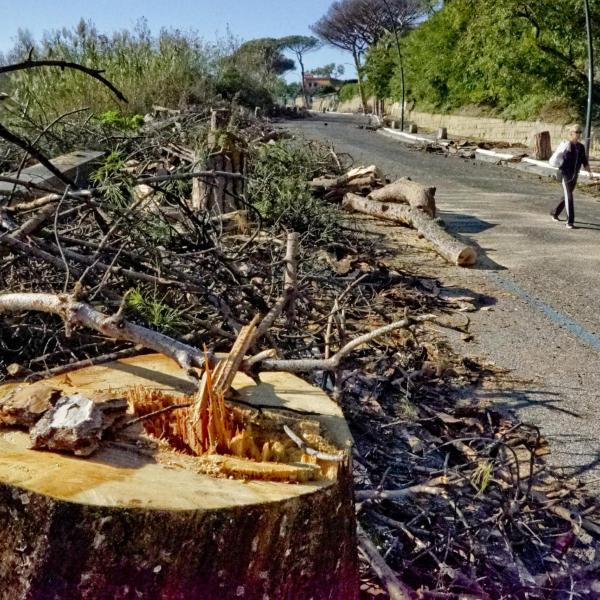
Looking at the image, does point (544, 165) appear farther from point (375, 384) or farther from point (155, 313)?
point (155, 313)

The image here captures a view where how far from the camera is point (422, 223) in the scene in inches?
325

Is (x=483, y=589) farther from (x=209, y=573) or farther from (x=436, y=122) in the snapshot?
(x=436, y=122)

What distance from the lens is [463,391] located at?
4.04 meters

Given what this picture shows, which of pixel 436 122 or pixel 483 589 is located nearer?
pixel 483 589

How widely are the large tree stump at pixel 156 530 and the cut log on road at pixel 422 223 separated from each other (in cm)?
561

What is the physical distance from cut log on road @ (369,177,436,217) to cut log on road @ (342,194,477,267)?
0.64 ft

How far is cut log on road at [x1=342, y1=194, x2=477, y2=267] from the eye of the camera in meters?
7.11

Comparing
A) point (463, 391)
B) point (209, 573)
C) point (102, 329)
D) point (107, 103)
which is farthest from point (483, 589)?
point (107, 103)

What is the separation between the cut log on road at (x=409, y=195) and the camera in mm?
8977

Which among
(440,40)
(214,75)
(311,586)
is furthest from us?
(440,40)

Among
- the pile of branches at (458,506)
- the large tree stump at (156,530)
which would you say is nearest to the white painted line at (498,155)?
the pile of branches at (458,506)

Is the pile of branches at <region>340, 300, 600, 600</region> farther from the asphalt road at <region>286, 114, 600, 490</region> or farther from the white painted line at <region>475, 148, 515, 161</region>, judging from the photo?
the white painted line at <region>475, 148, 515, 161</region>

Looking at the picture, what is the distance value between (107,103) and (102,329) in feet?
39.9

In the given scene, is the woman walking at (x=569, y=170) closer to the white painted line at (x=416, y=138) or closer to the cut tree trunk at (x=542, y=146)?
the cut tree trunk at (x=542, y=146)
